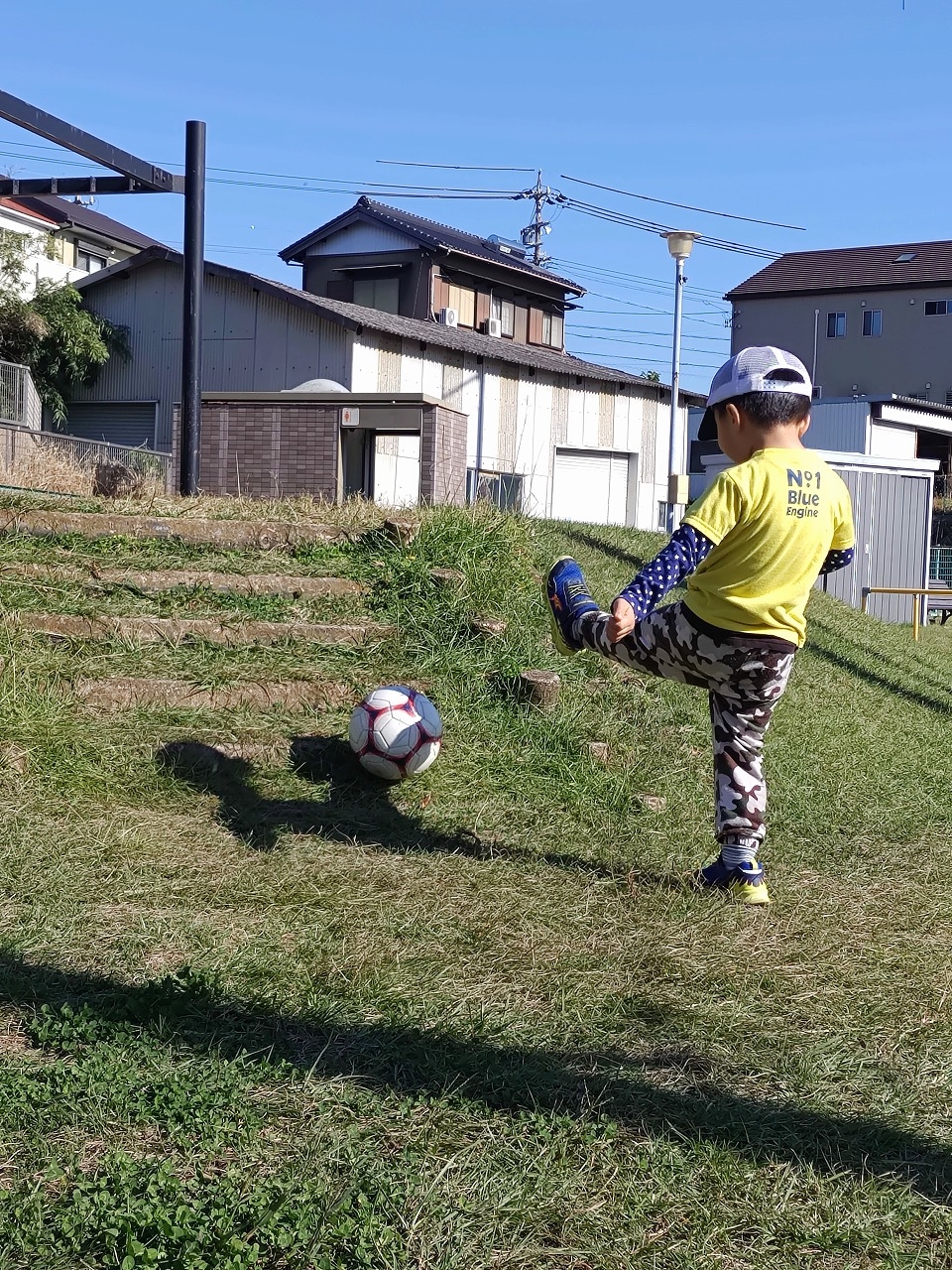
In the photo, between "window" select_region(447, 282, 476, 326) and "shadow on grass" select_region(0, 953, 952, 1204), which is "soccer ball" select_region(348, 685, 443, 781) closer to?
"shadow on grass" select_region(0, 953, 952, 1204)

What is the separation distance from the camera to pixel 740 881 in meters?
4.45

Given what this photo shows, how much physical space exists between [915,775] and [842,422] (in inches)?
1147

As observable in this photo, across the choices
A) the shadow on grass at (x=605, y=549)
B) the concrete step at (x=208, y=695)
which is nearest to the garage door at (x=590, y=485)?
the shadow on grass at (x=605, y=549)

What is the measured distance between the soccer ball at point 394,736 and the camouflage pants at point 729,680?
1.10 metres

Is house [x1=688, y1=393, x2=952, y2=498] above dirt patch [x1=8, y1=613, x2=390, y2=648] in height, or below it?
above

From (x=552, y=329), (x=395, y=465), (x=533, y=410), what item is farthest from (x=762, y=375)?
(x=552, y=329)

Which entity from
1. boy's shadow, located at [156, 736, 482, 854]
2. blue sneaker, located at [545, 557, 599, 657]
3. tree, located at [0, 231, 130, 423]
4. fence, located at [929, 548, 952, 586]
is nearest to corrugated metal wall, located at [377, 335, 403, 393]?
tree, located at [0, 231, 130, 423]

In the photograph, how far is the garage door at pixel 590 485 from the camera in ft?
104

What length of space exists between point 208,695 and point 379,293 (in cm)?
2960

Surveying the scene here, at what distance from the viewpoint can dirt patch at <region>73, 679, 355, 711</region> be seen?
5715 mm

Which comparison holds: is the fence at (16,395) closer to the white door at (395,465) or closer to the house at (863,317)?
the white door at (395,465)

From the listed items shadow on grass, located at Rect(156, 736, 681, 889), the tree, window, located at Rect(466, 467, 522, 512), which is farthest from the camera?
the tree

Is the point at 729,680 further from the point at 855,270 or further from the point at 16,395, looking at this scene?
the point at 855,270

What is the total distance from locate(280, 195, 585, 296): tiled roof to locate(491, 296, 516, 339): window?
1028 millimetres
